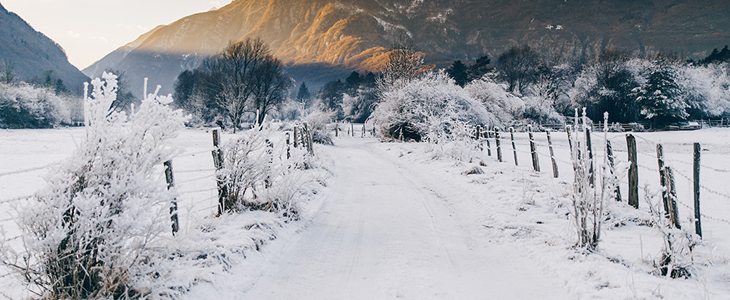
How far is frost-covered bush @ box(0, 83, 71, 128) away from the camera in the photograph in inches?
1363

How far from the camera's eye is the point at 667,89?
120ft

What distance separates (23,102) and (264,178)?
4626 cm

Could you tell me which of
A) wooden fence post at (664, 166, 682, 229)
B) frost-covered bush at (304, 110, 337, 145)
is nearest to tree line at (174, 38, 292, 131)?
frost-covered bush at (304, 110, 337, 145)

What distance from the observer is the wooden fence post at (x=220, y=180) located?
512cm

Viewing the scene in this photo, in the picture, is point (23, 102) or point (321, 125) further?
point (23, 102)

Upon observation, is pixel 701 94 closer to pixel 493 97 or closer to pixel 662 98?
pixel 662 98

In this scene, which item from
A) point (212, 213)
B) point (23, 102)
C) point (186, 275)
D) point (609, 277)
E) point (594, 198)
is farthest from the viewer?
point (23, 102)

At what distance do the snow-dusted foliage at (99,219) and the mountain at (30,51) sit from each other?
182 metres

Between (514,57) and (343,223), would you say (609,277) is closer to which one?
(343,223)

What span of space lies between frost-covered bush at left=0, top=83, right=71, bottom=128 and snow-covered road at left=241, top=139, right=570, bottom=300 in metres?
→ 44.6

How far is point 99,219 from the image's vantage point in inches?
105

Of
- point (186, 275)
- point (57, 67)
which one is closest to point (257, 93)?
point (186, 275)

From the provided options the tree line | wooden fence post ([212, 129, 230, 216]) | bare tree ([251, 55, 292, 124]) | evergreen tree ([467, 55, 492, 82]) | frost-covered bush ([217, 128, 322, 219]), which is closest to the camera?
wooden fence post ([212, 129, 230, 216])

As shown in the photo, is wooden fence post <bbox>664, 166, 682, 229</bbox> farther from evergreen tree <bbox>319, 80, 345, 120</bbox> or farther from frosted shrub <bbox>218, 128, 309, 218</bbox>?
evergreen tree <bbox>319, 80, 345, 120</bbox>
